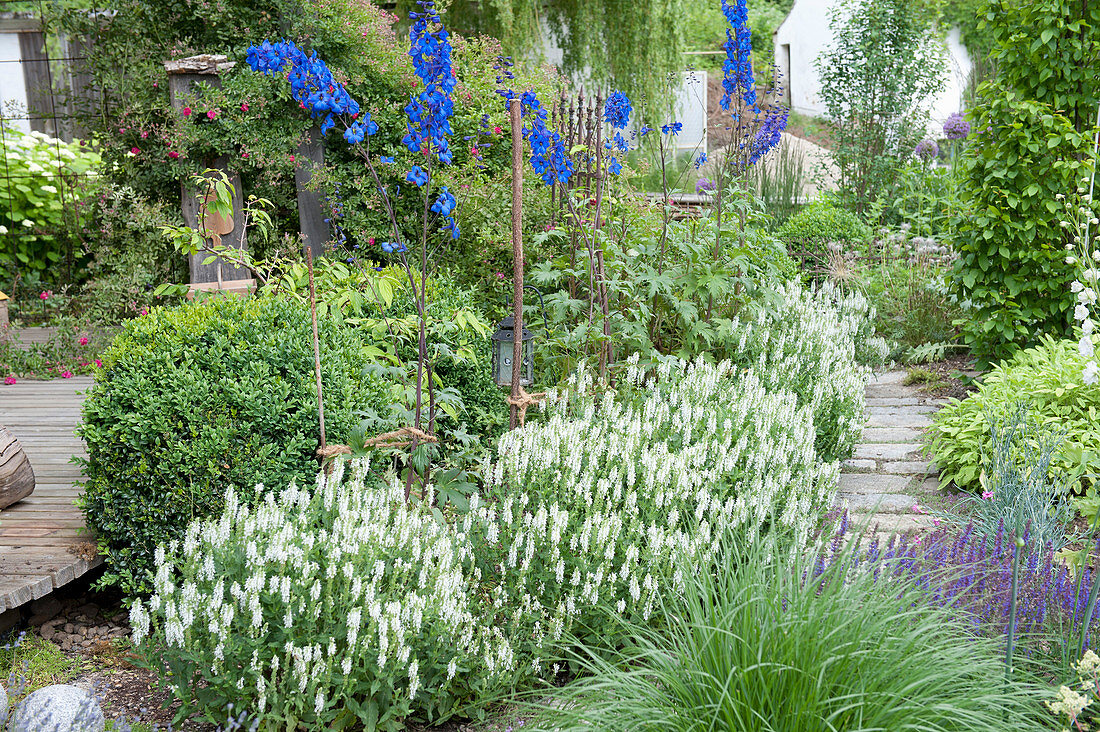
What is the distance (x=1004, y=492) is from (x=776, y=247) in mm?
2612

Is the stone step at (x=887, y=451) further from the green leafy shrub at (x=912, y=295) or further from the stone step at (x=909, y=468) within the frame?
the green leafy shrub at (x=912, y=295)

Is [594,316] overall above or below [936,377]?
above

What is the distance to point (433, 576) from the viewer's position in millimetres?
2475

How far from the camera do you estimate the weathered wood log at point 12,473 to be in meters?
3.66

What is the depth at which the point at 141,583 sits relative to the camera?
3131 mm

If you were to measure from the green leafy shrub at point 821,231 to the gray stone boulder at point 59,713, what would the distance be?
736 centimetres

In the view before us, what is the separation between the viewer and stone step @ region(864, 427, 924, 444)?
4.89 m

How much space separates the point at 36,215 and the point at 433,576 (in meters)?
8.33

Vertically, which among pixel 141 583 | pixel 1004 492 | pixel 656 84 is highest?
pixel 656 84

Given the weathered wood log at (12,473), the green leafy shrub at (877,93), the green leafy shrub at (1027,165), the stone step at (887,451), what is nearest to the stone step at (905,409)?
the green leafy shrub at (1027,165)

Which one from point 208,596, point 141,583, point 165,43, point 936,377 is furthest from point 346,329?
point 165,43

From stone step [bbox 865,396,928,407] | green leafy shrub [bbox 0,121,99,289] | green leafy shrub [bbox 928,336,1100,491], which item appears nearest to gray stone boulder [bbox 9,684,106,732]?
green leafy shrub [bbox 928,336,1100,491]

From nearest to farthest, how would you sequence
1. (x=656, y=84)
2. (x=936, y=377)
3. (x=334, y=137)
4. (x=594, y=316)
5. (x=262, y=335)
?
(x=262, y=335) < (x=594, y=316) < (x=936, y=377) < (x=334, y=137) < (x=656, y=84)

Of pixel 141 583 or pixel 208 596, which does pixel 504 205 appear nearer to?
pixel 141 583
